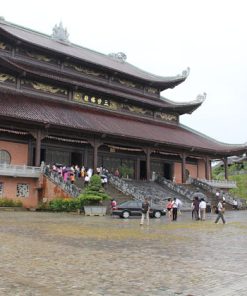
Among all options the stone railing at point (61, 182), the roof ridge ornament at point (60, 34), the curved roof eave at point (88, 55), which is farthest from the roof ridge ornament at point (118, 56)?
the stone railing at point (61, 182)

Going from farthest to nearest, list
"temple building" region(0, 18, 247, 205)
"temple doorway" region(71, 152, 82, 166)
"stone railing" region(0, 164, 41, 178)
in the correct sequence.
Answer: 1. "temple doorway" region(71, 152, 82, 166)
2. "temple building" region(0, 18, 247, 205)
3. "stone railing" region(0, 164, 41, 178)

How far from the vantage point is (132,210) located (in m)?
25.0

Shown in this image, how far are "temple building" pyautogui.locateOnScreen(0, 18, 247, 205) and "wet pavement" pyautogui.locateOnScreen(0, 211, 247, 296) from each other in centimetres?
1913

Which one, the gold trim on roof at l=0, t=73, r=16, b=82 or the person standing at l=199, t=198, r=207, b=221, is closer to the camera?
the person standing at l=199, t=198, r=207, b=221

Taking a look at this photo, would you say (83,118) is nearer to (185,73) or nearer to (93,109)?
(93,109)

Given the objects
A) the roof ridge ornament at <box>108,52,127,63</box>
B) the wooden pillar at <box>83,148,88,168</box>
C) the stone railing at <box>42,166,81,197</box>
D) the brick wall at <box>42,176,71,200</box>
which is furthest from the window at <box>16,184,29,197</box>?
the roof ridge ornament at <box>108,52,127,63</box>

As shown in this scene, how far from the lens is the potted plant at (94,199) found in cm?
2475

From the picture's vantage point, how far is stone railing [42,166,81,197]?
27703 millimetres

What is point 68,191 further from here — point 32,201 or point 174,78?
point 174,78

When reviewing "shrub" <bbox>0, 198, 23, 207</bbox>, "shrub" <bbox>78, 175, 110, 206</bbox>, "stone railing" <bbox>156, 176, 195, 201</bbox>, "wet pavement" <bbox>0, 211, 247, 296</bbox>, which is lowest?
"wet pavement" <bbox>0, 211, 247, 296</bbox>

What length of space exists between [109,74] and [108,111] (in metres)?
5.07

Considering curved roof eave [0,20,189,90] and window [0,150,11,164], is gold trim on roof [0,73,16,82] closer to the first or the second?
curved roof eave [0,20,189,90]

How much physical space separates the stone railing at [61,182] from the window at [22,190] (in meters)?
2.00

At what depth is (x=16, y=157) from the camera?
33562 mm
